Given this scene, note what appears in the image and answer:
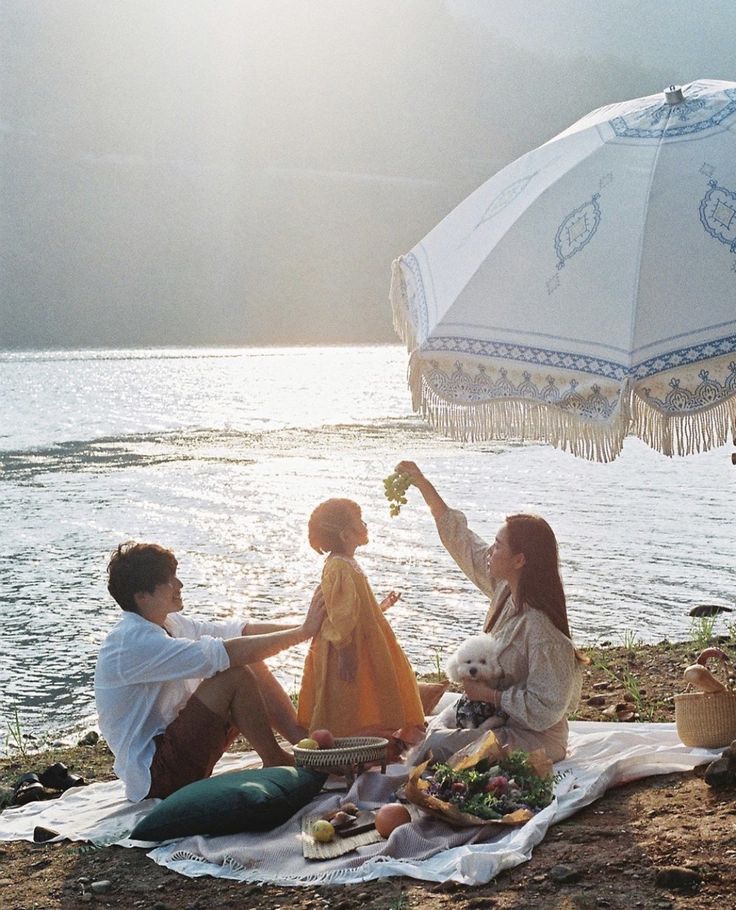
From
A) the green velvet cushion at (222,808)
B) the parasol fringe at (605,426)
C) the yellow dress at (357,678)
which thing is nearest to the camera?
the parasol fringe at (605,426)

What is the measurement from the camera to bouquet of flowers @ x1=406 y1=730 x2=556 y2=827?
5.14 m

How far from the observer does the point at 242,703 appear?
19.6ft

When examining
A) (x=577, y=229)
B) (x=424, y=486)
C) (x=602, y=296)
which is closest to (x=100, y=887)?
(x=424, y=486)

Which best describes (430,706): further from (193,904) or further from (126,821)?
(193,904)

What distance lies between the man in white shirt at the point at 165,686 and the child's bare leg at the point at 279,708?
0.89 ft

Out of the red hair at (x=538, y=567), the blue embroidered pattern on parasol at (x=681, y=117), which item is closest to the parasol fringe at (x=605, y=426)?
the red hair at (x=538, y=567)

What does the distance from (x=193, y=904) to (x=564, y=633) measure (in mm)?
2159

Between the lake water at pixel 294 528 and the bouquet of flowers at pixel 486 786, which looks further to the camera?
the lake water at pixel 294 528

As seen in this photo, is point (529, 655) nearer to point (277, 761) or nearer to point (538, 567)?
point (538, 567)

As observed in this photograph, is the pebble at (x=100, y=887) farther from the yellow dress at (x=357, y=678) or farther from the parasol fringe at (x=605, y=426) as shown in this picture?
the parasol fringe at (x=605, y=426)

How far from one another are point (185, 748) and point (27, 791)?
1.34 meters

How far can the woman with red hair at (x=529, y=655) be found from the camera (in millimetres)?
5703

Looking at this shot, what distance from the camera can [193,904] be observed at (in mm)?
4797

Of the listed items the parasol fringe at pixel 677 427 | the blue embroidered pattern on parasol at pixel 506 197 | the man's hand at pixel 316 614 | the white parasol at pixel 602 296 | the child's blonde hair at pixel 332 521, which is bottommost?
the man's hand at pixel 316 614
